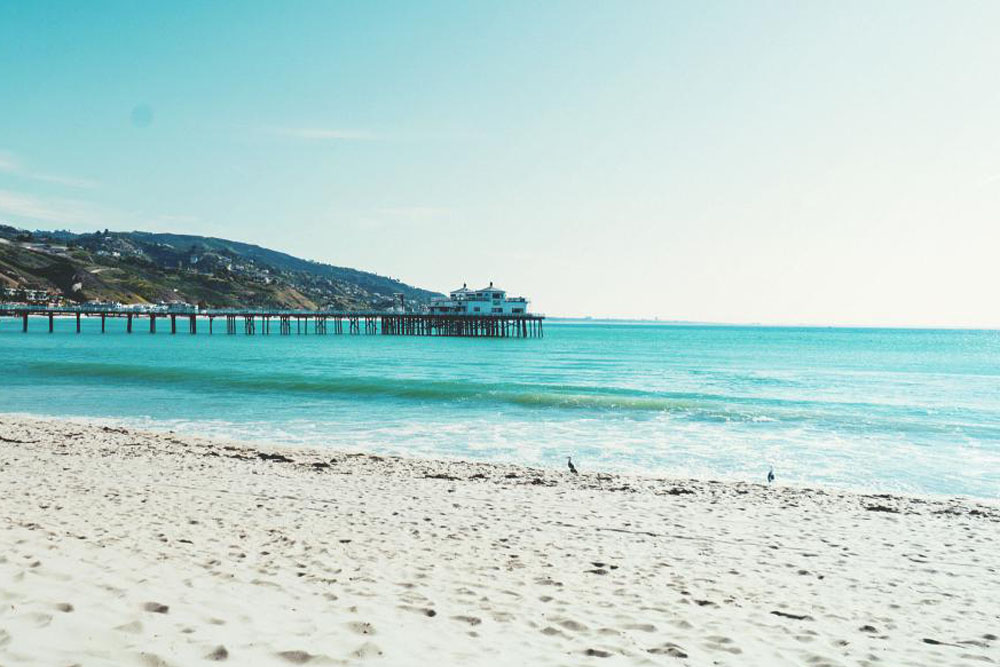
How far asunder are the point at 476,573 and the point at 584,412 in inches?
718

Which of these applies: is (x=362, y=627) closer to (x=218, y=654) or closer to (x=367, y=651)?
(x=367, y=651)

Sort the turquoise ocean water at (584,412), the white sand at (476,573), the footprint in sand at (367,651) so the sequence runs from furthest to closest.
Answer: the turquoise ocean water at (584,412), the white sand at (476,573), the footprint in sand at (367,651)

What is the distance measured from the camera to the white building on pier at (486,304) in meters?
93.2

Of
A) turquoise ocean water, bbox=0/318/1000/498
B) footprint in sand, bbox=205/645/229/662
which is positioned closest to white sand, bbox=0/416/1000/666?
footprint in sand, bbox=205/645/229/662

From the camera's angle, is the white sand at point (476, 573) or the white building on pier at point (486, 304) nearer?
the white sand at point (476, 573)

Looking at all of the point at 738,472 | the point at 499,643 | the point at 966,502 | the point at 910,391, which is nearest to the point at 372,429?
the point at 738,472

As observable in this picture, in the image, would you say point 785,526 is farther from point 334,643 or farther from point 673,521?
point 334,643

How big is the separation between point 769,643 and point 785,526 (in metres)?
4.84

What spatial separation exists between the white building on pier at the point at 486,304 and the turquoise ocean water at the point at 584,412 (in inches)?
1883

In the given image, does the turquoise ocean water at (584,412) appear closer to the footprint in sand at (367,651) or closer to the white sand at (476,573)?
the white sand at (476,573)

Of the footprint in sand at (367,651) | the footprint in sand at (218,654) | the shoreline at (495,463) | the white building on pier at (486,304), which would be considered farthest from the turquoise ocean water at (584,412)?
the white building on pier at (486,304)

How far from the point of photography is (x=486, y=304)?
93.7 metres

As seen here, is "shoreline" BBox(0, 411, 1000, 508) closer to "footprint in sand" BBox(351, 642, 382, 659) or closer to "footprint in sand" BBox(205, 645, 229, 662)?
"footprint in sand" BBox(351, 642, 382, 659)

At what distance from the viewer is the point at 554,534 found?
28.3 feet
